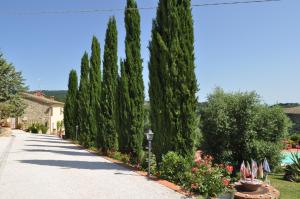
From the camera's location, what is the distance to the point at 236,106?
18.6 m

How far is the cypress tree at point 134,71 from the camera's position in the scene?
18.4 metres

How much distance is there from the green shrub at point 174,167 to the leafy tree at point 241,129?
6.86 metres

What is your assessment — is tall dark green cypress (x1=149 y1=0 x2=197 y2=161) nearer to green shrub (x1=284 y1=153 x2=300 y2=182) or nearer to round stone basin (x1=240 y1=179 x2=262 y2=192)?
round stone basin (x1=240 y1=179 x2=262 y2=192)

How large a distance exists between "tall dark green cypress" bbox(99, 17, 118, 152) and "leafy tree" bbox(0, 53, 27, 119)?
1959cm

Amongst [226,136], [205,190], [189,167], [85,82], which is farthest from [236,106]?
[85,82]

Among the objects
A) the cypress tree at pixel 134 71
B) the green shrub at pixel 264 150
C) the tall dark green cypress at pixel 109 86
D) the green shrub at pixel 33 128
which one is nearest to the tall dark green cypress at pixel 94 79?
the tall dark green cypress at pixel 109 86

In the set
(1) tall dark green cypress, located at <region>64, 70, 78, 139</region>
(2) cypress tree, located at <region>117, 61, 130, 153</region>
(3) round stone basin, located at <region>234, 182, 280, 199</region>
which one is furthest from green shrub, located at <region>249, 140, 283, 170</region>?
(1) tall dark green cypress, located at <region>64, 70, 78, 139</region>

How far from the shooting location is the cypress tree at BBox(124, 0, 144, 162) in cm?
1836

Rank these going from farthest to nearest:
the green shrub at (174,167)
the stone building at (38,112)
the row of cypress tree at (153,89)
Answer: the stone building at (38,112) < the row of cypress tree at (153,89) < the green shrub at (174,167)

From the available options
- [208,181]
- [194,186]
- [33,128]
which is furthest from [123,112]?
[33,128]

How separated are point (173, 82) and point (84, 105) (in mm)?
18026

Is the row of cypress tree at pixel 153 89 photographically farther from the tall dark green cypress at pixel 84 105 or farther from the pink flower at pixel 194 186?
the pink flower at pixel 194 186

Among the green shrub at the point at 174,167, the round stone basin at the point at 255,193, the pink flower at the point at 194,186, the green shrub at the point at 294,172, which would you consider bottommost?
the green shrub at the point at 294,172

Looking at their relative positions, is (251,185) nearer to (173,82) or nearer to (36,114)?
(173,82)
